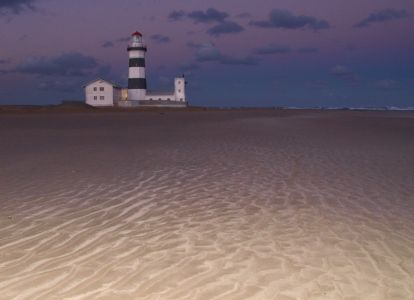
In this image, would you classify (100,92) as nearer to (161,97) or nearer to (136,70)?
(136,70)

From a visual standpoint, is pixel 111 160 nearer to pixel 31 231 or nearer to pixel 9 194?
pixel 9 194

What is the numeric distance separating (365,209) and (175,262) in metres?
3.98

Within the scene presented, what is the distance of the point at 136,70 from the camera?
68000 millimetres

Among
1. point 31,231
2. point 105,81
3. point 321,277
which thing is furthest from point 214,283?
point 105,81

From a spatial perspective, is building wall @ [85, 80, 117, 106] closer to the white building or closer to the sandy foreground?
the white building

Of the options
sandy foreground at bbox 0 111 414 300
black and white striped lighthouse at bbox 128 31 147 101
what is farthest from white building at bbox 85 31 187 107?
sandy foreground at bbox 0 111 414 300

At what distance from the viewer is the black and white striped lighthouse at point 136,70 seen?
68.0m

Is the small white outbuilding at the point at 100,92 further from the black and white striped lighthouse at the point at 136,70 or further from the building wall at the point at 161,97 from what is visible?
the building wall at the point at 161,97

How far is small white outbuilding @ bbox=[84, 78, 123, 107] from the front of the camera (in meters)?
65.4

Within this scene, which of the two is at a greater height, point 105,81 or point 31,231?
point 105,81

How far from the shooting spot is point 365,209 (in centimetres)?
711

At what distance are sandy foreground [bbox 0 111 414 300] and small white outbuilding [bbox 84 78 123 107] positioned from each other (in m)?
55.1

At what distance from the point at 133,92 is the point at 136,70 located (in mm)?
3633

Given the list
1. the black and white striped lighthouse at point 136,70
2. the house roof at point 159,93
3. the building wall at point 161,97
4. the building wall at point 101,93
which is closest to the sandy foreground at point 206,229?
the building wall at point 101,93
